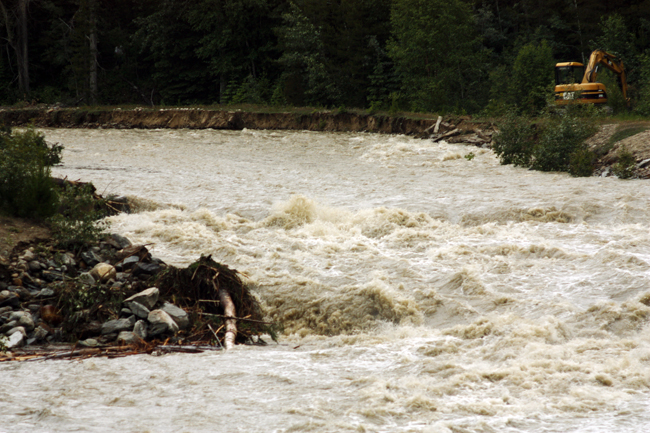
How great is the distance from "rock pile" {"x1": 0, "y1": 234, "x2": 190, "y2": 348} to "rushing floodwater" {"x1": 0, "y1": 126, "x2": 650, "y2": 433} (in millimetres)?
788

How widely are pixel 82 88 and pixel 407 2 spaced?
2496 centimetres

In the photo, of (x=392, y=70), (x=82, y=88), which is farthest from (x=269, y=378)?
(x=82, y=88)

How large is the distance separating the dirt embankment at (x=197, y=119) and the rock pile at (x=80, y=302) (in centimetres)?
2283

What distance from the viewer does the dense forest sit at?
34219 millimetres

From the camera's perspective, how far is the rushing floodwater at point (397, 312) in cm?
473

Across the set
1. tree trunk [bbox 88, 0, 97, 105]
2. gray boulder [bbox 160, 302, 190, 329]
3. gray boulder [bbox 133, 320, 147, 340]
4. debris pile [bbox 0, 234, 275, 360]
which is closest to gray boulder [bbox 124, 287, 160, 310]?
debris pile [bbox 0, 234, 275, 360]

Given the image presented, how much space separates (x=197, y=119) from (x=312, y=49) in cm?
990

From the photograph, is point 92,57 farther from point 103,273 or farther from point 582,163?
point 103,273

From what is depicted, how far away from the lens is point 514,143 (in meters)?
18.5

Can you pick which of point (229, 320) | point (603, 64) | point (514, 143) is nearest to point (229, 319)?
point (229, 320)

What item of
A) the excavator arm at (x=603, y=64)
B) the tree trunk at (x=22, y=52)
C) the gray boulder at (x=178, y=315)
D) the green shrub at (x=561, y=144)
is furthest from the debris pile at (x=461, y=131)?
the tree trunk at (x=22, y=52)

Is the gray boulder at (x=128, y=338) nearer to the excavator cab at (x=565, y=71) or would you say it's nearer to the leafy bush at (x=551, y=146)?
the leafy bush at (x=551, y=146)

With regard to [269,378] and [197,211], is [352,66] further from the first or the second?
[269,378]

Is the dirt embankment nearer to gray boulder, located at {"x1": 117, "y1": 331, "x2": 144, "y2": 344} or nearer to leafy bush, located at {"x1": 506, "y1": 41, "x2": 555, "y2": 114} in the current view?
leafy bush, located at {"x1": 506, "y1": 41, "x2": 555, "y2": 114}
